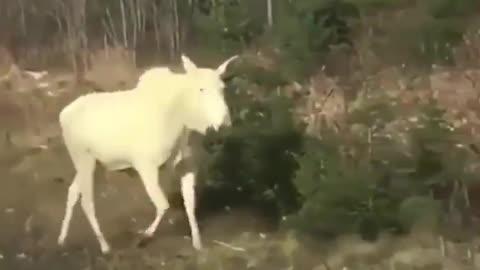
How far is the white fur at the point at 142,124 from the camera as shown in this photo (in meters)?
1.26

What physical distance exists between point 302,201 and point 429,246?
0.16m

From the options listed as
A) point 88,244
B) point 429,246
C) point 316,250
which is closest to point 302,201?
point 316,250

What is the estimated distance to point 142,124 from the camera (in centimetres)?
126

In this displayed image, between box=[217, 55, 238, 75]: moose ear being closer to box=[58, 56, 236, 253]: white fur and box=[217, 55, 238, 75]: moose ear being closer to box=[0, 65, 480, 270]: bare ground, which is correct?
box=[58, 56, 236, 253]: white fur

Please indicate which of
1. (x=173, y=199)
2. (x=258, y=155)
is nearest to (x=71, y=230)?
(x=173, y=199)

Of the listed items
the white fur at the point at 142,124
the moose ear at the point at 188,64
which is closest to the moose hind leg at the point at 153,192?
the white fur at the point at 142,124

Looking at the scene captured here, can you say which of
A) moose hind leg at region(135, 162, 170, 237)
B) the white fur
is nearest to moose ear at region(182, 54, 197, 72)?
the white fur

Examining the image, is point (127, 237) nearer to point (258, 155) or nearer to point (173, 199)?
point (173, 199)

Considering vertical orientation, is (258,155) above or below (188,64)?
below

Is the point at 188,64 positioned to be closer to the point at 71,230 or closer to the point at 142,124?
the point at 142,124

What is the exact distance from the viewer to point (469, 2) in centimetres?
128

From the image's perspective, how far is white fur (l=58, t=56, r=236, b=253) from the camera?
1263 millimetres

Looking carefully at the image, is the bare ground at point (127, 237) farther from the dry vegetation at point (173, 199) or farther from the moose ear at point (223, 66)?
the moose ear at point (223, 66)

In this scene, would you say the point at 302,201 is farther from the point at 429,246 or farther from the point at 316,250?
the point at 429,246
